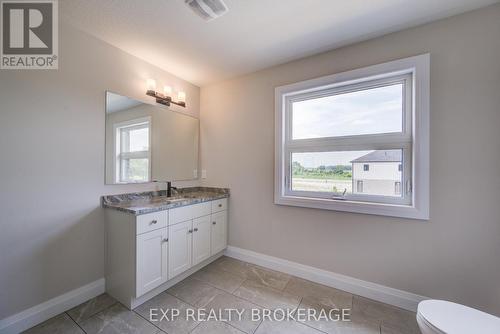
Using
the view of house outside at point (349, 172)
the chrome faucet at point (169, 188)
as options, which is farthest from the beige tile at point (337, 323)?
the chrome faucet at point (169, 188)

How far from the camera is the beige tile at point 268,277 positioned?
6.57 feet

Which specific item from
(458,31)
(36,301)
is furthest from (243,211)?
(458,31)

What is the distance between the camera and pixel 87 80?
5.77 ft

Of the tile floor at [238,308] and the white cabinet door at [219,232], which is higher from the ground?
the white cabinet door at [219,232]

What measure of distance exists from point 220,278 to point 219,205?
0.83 meters

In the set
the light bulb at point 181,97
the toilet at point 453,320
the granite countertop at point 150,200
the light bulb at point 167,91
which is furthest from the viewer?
the light bulb at point 181,97

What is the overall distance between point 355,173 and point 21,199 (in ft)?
9.28

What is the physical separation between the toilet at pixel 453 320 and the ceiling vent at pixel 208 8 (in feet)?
7.96

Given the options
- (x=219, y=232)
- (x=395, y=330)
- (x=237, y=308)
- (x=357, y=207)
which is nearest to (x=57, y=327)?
(x=237, y=308)

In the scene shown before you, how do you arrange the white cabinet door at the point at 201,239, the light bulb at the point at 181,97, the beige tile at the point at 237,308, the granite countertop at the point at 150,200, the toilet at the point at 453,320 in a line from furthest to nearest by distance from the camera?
the light bulb at the point at 181,97, the white cabinet door at the point at 201,239, the granite countertop at the point at 150,200, the beige tile at the point at 237,308, the toilet at the point at 453,320

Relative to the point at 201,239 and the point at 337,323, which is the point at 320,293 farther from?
the point at 201,239

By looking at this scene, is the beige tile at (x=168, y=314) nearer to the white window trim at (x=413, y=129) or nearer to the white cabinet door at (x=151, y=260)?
the white cabinet door at (x=151, y=260)

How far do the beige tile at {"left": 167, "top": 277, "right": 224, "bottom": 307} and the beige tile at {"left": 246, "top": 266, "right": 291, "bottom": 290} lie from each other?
0.43 m

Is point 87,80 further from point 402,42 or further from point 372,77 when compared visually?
point 402,42
